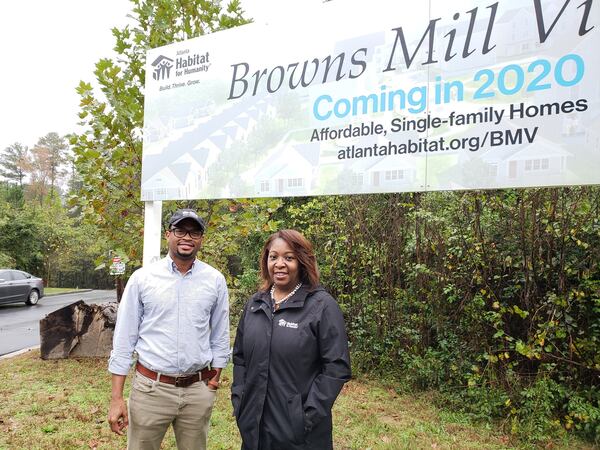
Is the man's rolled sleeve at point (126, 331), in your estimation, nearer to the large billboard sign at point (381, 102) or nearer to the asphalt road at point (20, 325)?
the large billboard sign at point (381, 102)

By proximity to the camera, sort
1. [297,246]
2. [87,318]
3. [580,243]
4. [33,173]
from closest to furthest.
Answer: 1. [297,246]
2. [580,243]
3. [87,318]
4. [33,173]

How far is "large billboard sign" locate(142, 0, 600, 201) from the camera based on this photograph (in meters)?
2.60

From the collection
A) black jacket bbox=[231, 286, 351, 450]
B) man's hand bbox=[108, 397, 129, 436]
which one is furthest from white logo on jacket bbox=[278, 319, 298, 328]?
man's hand bbox=[108, 397, 129, 436]

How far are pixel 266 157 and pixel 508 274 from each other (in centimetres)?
318

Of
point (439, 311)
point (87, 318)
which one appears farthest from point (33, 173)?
point (439, 311)

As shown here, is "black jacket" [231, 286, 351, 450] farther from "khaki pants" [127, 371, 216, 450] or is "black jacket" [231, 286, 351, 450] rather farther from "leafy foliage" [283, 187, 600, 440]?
"leafy foliage" [283, 187, 600, 440]

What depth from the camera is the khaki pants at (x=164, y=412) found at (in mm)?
2654

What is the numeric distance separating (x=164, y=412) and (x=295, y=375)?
3.06 feet

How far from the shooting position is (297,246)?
95.0 inches

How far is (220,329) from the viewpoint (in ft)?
9.57

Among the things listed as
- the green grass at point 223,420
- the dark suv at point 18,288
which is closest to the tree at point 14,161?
the dark suv at point 18,288

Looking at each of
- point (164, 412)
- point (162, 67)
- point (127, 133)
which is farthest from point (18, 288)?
point (164, 412)

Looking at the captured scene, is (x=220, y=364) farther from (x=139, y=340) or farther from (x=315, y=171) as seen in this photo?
(x=315, y=171)

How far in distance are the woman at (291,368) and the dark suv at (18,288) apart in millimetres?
16147
